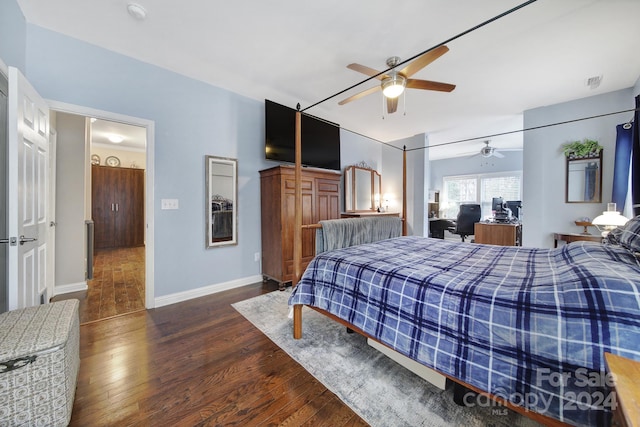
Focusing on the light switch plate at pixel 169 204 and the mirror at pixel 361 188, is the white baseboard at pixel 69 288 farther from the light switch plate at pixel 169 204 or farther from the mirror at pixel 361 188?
the mirror at pixel 361 188

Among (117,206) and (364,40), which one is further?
(117,206)

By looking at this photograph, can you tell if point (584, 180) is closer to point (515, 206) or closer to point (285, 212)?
point (515, 206)

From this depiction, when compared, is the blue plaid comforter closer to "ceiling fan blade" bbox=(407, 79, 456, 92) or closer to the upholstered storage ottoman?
the upholstered storage ottoman

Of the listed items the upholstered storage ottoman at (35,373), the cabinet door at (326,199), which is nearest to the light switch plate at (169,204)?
the upholstered storage ottoman at (35,373)

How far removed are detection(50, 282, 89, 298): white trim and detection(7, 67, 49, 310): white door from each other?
139 cm

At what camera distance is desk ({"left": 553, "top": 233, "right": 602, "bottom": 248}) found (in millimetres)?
3192

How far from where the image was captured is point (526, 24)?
2.08m

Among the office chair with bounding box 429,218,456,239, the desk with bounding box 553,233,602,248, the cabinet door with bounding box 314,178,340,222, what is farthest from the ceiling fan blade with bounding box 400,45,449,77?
the office chair with bounding box 429,218,456,239

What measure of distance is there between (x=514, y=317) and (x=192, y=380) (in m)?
1.87

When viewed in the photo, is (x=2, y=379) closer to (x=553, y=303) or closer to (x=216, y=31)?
(x=553, y=303)

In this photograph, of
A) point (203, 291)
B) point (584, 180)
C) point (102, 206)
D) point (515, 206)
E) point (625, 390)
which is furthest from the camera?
point (102, 206)

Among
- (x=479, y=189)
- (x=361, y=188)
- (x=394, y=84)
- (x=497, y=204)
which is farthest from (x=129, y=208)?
(x=479, y=189)

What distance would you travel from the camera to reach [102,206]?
573cm

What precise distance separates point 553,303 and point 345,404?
1.16m
